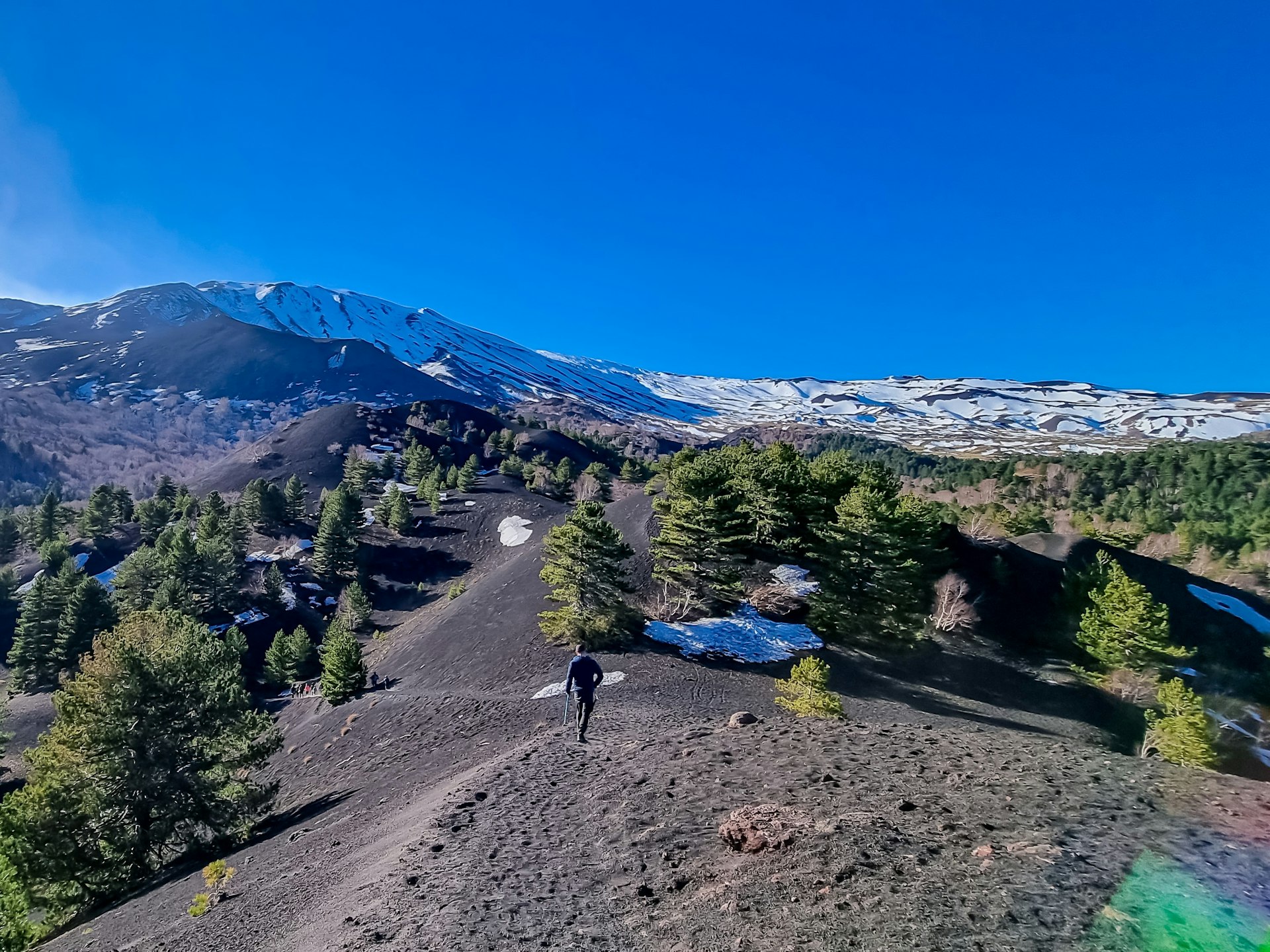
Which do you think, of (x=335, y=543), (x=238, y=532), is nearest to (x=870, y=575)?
(x=335, y=543)

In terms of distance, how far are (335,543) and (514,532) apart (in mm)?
16441

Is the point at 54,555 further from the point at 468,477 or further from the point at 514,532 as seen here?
the point at 514,532

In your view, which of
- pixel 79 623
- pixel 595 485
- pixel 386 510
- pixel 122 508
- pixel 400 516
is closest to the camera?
pixel 79 623

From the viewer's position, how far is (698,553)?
24.3m

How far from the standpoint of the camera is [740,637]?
22922mm

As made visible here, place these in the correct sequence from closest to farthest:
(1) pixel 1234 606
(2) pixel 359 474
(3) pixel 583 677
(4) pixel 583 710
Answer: (3) pixel 583 677, (4) pixel 583 710, (1) pixel 1234 606, (2) pixel 359 474

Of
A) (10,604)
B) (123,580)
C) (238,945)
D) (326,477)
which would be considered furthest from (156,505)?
(238,945)

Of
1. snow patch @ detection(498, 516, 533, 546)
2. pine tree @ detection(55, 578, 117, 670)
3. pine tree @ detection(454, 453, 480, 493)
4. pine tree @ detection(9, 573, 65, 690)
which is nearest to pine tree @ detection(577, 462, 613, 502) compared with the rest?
snow patch @ detection(498, 516, 533, 546)

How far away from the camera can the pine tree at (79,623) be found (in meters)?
37.2

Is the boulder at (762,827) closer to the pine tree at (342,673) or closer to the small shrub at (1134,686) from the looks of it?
the pine tree at (342,673)

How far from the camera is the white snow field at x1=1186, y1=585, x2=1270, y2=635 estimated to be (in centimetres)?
3242

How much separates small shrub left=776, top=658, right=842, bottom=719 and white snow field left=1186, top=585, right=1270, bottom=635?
1301 inches

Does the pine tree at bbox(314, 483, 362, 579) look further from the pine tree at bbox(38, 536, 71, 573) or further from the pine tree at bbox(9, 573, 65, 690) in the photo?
the pine tree at bbox(38, 536, 71, 573)

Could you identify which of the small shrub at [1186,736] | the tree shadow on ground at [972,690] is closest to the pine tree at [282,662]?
the tree shadow on ground at [972,690]
